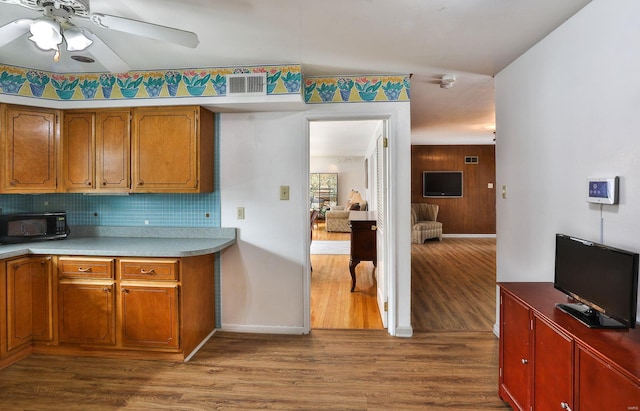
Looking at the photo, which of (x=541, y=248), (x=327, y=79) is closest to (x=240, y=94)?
(x=327, y=79)

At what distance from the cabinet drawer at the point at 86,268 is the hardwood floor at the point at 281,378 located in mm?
665

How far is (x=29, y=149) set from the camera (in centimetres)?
270

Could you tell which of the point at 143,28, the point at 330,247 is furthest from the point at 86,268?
the point at 330,247

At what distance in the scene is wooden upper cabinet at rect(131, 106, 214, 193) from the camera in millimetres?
2736

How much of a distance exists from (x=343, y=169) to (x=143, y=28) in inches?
405

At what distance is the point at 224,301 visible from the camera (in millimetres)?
3068

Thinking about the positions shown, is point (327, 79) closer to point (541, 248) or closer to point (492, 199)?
point (541, 248)

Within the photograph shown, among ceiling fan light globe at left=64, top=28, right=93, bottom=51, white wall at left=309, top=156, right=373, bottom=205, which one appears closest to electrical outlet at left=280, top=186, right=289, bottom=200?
ceiling fan light globe at left=64, top=28, right=93, bottom=51

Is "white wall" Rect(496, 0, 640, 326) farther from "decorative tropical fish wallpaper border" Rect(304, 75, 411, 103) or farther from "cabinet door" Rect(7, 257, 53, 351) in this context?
"cabinet door" Rect(7, 257, 53, 351)

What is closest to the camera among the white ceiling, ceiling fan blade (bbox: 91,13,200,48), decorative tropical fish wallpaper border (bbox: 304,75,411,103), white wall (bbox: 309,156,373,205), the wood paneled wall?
ceiling fan blade (bbox: 91,13,200,48)

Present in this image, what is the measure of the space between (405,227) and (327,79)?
150cm

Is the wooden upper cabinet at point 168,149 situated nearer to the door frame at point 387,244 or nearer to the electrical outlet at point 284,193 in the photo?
the electrical outlet at point 284,193

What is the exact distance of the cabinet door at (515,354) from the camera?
1729 millimetres

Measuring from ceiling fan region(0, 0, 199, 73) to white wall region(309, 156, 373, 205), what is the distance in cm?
1002
